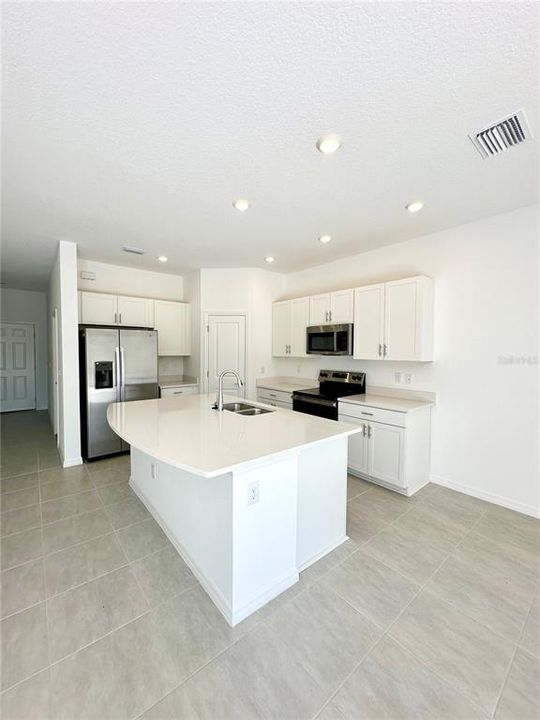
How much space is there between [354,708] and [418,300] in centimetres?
306

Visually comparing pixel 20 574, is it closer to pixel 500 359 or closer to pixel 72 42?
pixel 72 42

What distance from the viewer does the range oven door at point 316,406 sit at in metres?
3.58

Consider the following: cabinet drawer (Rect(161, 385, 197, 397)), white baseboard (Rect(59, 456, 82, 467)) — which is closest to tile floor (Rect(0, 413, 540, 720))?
white baseboard (Rect(59, 456, 82, 467))

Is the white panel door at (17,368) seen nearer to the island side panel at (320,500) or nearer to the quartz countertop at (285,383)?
the quartz countertop at (285,383)

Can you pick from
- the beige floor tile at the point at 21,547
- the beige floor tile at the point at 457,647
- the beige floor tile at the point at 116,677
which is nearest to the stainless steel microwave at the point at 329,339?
the beige floor tile at the point at 457,647

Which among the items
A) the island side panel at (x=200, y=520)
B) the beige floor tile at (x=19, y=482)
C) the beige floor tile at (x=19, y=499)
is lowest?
the beige floor tile at (x=19, y=499)

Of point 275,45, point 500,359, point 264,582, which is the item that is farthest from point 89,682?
point 500,359

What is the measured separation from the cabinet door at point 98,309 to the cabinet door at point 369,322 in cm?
349

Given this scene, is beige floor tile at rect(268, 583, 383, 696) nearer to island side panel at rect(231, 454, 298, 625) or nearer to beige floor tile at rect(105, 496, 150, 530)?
island side panel at rect(231, 454, 298, 625)

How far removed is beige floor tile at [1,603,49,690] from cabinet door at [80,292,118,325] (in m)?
3.49

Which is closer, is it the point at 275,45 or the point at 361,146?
the point at 275,45

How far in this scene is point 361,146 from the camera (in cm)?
184

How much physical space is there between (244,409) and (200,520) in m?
1.25

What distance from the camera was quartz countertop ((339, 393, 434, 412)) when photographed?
120 inches
